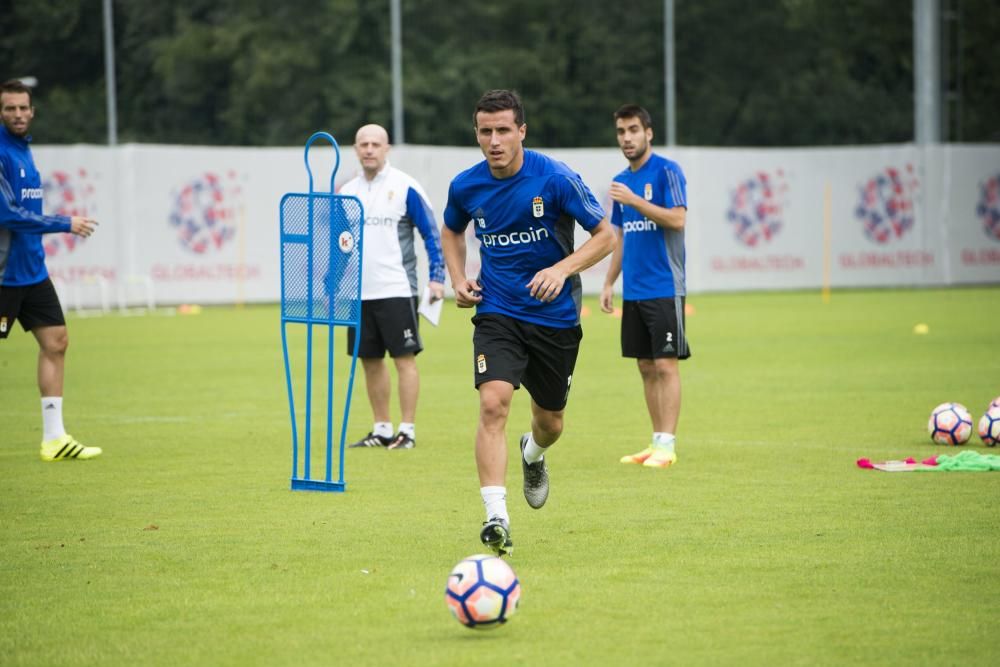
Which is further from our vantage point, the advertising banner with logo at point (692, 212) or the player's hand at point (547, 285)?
the advertising banner with logo at point (692, 212)

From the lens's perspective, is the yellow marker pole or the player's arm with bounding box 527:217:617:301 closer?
the player's arm with bounding box 527:217:617:301

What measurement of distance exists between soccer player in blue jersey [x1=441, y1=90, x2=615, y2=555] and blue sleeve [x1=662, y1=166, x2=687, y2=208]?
111 inches

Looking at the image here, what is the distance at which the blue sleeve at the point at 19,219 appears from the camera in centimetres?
1072

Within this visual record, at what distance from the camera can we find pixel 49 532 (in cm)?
816

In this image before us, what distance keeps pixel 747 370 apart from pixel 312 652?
12010mm

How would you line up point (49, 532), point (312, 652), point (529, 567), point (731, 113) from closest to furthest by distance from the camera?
point (312, 652) < point (529, 567) < point (49, 532) < point (731, 113)

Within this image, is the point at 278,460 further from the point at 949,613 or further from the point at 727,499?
the point at 949,613

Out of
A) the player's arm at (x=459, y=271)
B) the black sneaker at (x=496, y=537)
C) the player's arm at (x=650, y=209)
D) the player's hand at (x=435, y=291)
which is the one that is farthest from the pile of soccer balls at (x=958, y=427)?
the black sneaker at (x=496, y=537)

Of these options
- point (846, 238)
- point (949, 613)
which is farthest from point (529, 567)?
point (846, 238)

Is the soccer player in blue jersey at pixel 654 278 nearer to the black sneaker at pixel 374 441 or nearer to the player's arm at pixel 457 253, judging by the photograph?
the black sneaker at pixel 374 441

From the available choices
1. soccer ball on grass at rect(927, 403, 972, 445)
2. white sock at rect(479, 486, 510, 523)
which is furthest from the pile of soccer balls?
white sock at rect(479, 486, 510, 523)

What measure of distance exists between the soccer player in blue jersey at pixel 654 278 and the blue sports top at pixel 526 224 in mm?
2627

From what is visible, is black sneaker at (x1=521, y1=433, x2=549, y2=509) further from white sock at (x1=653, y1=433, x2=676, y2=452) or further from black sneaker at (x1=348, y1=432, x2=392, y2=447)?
black sneaker at (x1=348, y1=432, x2=392, y2=447)

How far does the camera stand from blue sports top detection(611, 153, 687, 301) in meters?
10.7
